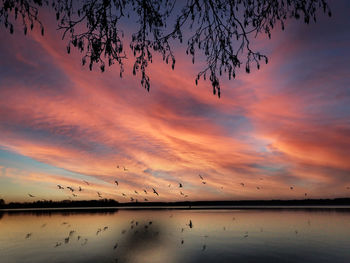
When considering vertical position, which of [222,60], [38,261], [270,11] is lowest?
[38,261]

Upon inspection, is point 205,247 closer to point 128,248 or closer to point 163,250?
point 163,250

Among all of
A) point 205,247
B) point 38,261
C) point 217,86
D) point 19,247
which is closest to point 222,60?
point 217,86

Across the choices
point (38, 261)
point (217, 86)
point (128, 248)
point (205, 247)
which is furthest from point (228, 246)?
point (217, 86)

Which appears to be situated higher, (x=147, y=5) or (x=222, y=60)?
(x=147, y=5)

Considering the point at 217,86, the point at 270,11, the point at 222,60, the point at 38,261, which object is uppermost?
the point at 270,11

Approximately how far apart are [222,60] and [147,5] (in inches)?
107

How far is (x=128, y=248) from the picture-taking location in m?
29.1

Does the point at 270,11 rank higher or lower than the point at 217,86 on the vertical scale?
higher

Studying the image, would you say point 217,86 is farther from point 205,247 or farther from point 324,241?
point 324,241

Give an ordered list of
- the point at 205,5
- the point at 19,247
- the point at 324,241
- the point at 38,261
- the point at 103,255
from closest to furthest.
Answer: the point at 205,5 < the point at 38,261 < the point at 103,255 < the point at 19,247 < the point at 324,241

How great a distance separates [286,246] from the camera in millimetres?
29109

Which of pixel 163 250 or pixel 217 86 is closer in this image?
pixel 217 86

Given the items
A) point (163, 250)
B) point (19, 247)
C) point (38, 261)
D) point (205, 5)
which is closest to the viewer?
point (205, 5)

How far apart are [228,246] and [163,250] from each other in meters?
6.15
